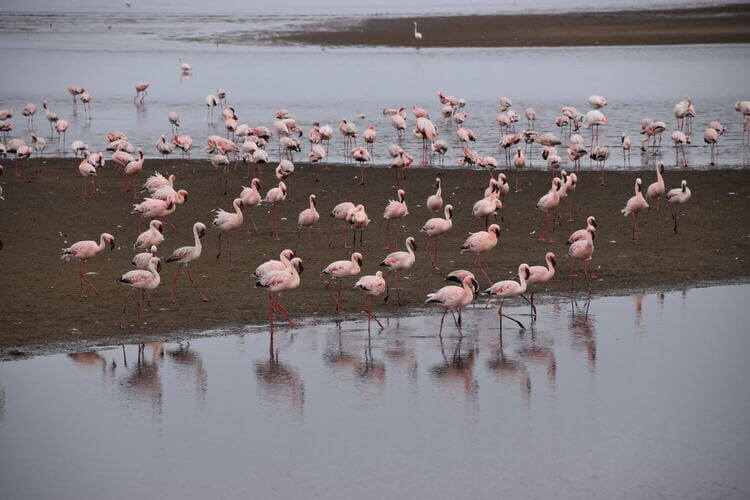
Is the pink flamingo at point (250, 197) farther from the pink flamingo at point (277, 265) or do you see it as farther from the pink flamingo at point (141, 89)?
the pink flamingo at point (141, 89)

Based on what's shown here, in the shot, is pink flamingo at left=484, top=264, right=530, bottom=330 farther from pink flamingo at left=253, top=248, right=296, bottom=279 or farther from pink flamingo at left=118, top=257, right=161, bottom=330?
pink flamingo at left=118, top=257, right=161, bottom=330

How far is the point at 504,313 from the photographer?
50.9ft

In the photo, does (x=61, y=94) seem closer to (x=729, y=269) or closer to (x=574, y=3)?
(x=729, y=269)

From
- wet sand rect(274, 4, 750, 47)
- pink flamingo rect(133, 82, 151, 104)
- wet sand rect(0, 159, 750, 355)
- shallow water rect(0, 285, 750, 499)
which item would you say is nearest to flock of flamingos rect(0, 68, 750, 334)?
wet sand rect(0, 159, 750, 355)

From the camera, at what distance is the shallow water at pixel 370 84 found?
33.8 metres

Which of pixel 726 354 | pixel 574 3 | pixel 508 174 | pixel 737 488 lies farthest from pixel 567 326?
pixel 574 3

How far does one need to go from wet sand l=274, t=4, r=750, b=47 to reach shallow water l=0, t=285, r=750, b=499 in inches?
1867

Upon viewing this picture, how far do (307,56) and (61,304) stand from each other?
143ft

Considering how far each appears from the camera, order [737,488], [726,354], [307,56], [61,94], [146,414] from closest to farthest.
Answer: [737,488] < [146,414] < [726,354] < [61,94] < [307,56]

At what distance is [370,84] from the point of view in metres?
46.1

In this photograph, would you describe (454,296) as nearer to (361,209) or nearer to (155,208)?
(361,209)

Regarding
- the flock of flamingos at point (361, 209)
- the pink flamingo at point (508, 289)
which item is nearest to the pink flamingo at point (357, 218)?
the flock of flamingos at point (361, 209)

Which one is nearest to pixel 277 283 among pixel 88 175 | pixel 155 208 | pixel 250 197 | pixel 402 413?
pixel 402 413

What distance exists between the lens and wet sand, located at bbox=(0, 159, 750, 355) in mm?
15031
